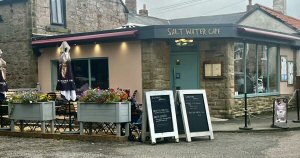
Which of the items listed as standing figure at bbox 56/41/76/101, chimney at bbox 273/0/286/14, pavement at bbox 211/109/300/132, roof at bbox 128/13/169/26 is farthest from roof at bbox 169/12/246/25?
standing figure at bbox 56/41/76/101

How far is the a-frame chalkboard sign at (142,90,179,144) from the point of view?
1040 centimetres

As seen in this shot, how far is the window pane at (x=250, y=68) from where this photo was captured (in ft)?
54.3

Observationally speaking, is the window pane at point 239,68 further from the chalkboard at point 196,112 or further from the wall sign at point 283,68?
the chalkboard at point 196,112

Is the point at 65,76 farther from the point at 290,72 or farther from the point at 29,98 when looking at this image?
the point at 290,72

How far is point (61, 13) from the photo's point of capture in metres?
20.0

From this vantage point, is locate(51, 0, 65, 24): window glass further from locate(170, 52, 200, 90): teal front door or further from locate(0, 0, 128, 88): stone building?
locate(170, 52, 200, 90): teal front door

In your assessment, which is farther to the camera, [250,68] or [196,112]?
[250,68]

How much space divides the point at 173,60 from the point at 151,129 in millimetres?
5865

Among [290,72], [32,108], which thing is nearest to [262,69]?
[290,72]

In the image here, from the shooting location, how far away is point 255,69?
1697 centimetres

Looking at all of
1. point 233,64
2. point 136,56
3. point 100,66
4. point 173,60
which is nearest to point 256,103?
point 233,64

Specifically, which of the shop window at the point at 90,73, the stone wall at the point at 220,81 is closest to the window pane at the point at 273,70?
the stone wall at the point at 220,81

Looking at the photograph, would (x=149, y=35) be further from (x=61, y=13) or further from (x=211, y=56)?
(x=61, y=13)

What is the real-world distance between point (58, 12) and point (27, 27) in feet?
6.57
